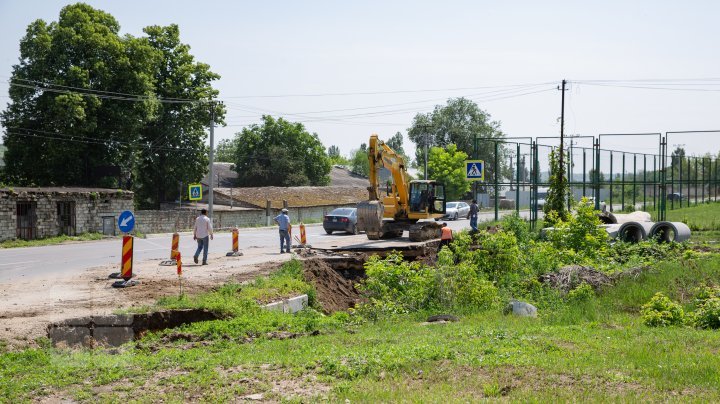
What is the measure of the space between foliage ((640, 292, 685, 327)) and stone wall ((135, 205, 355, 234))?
3158 centimetres

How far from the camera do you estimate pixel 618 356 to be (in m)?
8.70

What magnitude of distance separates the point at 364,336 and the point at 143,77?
35249 millimetres

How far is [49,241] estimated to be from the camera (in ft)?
105

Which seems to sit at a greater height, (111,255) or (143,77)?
(143,77)

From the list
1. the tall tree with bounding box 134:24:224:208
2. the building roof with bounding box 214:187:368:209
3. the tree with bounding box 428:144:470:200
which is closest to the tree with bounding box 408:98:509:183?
Result: the tree with bounding box 428:144:470:200

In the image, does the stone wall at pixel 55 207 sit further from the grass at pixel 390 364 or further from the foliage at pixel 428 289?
the grass at pixel 390 364

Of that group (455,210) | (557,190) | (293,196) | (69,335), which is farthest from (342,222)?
(69,335)

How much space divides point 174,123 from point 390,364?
143 ft

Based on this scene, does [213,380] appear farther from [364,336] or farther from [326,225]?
[326,225]

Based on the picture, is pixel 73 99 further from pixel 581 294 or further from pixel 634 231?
pixel 581 294

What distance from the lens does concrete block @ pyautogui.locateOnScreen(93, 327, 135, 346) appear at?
38.4 feet

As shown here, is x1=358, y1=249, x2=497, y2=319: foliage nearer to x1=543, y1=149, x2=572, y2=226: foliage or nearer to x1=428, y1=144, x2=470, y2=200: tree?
x1=543, y1=149, x2=572, y2=226: foliage

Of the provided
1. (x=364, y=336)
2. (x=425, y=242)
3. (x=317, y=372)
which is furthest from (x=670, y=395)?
(x=425, y=242)

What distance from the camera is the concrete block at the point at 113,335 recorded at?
461 inches
